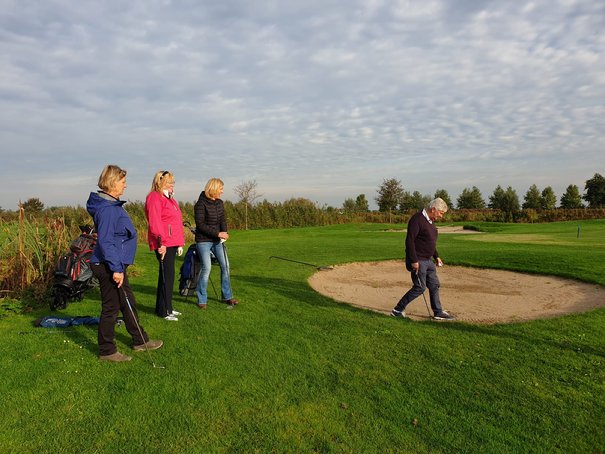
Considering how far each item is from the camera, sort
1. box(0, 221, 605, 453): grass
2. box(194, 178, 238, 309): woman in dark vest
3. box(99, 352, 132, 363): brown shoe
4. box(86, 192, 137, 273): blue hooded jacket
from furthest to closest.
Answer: box(194, 178, 238, 309): woman in dark vest < box(99, 352, 132, 363): brown shoe < box(86, 192, 137, 273): blue hooded jacket < box(0, 221, 605, 453): grass

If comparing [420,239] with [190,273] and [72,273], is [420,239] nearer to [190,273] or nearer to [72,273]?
[190,273]

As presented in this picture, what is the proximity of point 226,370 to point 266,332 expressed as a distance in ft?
4.81

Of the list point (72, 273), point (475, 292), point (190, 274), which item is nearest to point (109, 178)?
point (72, 273)

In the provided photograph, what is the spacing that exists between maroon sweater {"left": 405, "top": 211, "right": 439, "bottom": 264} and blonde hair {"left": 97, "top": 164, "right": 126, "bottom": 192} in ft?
14.6

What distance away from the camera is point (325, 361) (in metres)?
4.96

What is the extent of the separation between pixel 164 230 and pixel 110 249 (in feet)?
5.97

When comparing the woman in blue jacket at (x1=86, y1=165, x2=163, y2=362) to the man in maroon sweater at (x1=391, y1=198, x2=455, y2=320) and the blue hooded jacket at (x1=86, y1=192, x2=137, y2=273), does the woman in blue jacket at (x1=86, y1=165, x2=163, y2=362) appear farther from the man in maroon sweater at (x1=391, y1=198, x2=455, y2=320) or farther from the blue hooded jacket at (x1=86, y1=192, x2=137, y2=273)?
the man in maroon sweater at (x1=391, y1=198, x2=455, y2=320)

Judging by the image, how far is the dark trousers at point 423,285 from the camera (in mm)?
7090

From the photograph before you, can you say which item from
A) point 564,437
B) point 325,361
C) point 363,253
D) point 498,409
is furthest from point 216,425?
point 363,253

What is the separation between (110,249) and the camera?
4.84 m

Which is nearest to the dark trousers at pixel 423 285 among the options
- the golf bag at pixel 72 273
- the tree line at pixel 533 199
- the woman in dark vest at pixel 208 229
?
the woman in dark vest at pixel 208 229

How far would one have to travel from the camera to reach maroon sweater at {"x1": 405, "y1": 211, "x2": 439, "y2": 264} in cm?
700

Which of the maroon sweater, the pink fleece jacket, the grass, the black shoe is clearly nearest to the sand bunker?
the black shoe

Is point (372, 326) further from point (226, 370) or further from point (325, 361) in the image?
point (226, 370)
